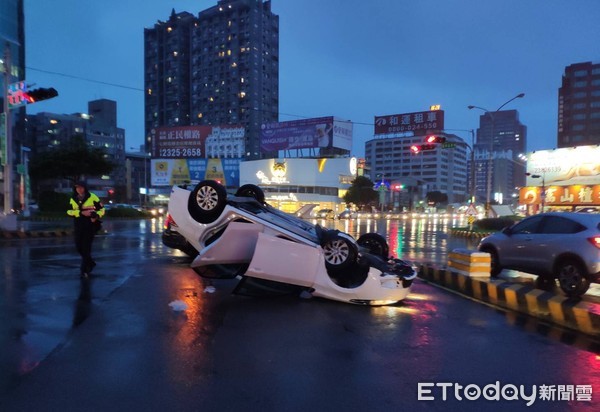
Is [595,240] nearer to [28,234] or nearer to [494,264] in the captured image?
[494,264]

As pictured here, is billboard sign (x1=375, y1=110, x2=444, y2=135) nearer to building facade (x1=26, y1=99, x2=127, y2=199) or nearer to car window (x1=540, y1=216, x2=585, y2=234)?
car window (x1=540, y1=216, x2=585, y2=234)

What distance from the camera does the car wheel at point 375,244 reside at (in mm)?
9016

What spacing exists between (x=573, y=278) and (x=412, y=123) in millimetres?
40265

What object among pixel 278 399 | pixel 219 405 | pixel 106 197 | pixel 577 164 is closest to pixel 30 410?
pixel 219 405

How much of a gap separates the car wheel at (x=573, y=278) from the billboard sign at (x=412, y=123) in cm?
3863

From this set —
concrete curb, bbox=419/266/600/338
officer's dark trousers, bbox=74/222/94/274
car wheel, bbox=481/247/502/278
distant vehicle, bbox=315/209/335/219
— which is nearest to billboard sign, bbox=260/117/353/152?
distant vehicle, bbox=315/209/335/219

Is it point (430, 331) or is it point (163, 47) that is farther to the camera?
point (163, 47)

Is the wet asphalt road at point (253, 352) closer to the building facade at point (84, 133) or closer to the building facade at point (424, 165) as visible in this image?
the building facade at point (84, 133)

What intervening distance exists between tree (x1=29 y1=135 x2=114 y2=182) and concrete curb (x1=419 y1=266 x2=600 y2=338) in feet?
98.5

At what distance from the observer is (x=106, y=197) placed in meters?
94.7

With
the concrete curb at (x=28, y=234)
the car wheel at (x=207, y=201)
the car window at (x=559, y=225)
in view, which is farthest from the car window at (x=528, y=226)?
the concrete curb at (x=28, y=234)

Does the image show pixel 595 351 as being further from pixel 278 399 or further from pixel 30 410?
pixel 30 410

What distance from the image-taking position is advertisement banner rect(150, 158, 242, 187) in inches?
2271

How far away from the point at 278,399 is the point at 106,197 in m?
99.7
